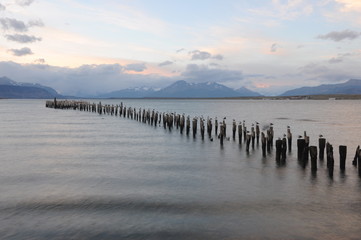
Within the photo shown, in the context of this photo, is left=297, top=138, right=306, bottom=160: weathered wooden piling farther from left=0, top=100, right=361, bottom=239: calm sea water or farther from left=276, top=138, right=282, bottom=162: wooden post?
left=276, top=138, right=282, bottom=162: wooden post

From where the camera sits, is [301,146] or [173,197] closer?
[173,197]

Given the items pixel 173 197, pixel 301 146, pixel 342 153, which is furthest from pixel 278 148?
pixel 173 197

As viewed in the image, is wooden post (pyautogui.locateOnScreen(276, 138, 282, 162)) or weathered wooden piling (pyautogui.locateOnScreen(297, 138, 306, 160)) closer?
wooden post (pyautogui.locateOnScreen(276, 138, 282, 162))

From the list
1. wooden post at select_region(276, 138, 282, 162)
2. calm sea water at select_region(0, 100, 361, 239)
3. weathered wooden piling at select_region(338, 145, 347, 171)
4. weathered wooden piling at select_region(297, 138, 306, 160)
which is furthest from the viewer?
weathered wooden piling at select_region(297, 138, 306, 160)

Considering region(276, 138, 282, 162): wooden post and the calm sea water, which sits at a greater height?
region(276, 138, 282, 162): wooden post

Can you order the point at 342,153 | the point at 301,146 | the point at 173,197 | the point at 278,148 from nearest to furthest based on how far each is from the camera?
the point at 173,197 < the point at 342,153 < the point at 278,148 < the point at 301,146

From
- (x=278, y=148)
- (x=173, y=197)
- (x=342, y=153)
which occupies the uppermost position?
(x=342, y=153)

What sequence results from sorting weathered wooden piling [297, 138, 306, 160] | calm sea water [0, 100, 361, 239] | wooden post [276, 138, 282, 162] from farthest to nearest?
weathered wooden piling [297, 138, 306, 160]
wooden post [276, 138, 282, 162]
calm sea water [0, 100, 361, 239]

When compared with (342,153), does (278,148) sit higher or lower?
lower

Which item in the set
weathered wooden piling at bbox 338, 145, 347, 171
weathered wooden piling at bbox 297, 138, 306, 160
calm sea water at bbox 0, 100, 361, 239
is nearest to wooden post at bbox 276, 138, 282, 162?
calm sea water at bbox 0, 100, 361, 239

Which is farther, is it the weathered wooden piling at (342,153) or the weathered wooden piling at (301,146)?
the weathered wooden piling at (301,146)

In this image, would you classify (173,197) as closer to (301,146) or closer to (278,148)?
(278,148)

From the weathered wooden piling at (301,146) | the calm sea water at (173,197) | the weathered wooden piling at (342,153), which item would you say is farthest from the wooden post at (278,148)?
the weathered wooden piling at (342,153)

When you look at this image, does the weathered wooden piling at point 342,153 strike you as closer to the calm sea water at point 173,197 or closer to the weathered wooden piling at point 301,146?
the calm sea water at point 173,197
